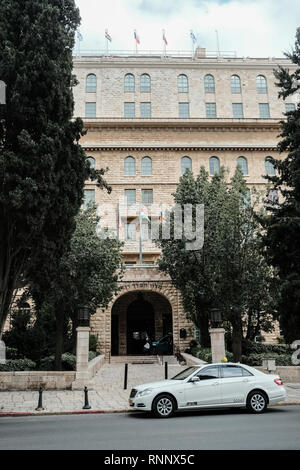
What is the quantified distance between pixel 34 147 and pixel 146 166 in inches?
971

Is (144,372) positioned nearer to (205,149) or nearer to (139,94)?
(205,149)

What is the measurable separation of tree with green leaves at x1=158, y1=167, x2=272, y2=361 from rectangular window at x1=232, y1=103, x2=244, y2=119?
17.9 meters

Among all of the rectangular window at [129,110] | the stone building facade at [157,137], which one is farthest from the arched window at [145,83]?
the rectangular window at [129,110]

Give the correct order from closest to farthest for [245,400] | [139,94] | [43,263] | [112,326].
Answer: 1. [245,400]
2. [43,263]
3. [112,326]
4. [139,94]

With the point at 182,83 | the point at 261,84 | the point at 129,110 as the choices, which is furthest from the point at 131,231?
the point at 261,84

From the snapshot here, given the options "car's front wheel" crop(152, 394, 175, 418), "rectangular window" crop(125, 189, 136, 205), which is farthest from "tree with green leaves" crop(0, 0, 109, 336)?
"rectangular window" crop(125, 189, 136, 205)

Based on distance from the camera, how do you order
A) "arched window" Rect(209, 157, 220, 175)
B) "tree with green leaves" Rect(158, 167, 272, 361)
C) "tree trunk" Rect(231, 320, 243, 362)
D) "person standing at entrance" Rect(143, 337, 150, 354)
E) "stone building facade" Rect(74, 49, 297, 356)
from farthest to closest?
"arched window" Rect(209, 157, 220, 175), "stone building facade" Rect(74, 49, 297, 356), "person standing at entrance" Rect(143, 337, 150, 354), "tree with green leaves" Rect(158, 167, 272, 361), "tree trunk" Rect(231, 320, 243, 362)

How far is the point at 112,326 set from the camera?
3098 cm

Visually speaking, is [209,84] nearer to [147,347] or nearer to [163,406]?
[147,347]

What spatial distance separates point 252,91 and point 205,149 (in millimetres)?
8739

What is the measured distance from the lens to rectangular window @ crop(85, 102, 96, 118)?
1486 inches

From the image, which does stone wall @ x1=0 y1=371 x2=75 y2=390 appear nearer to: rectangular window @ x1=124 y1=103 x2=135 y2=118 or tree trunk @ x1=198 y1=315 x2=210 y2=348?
tree trunk @ x1=198 y1=315 x2=210 y2=348

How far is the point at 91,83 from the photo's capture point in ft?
127
